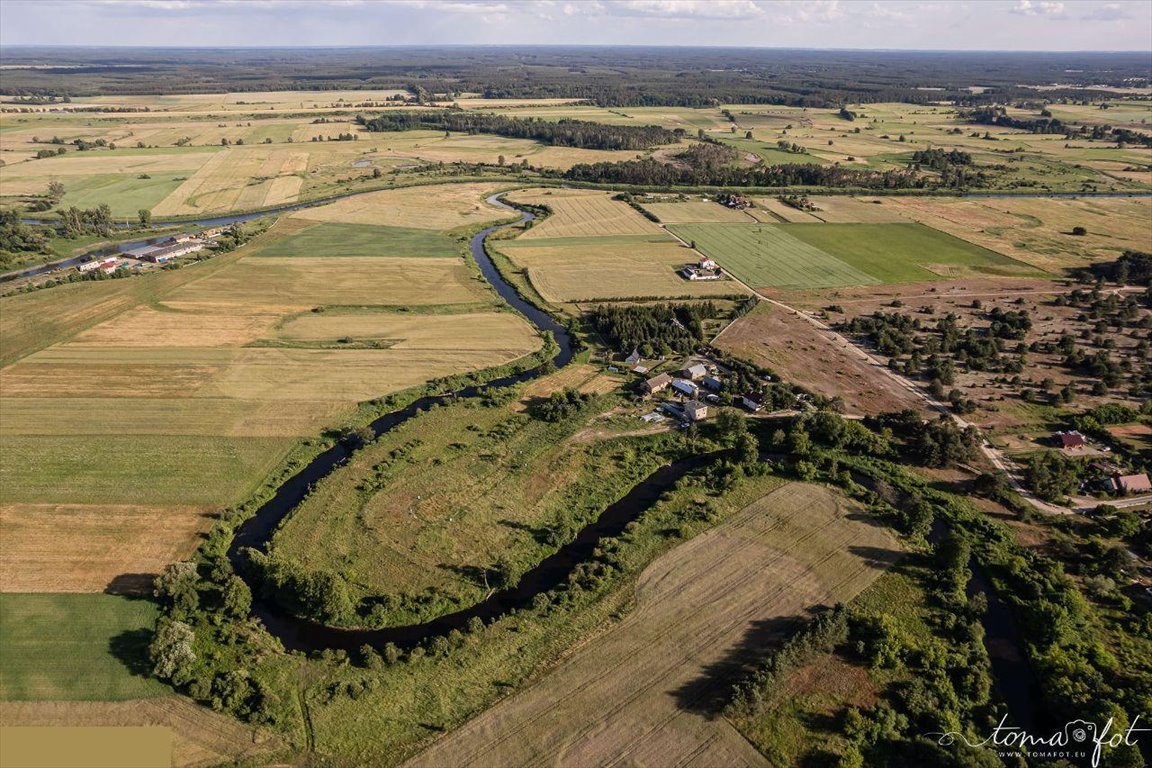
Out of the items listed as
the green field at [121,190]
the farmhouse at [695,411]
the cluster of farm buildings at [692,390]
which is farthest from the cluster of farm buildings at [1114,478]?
the green field at [121,190]

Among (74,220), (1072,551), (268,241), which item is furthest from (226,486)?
(74,220)

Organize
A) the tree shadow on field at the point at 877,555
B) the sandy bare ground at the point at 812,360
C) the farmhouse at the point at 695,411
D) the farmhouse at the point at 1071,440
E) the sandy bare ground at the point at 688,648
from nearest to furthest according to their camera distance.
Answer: the sandy bare ground at the point at 688,648 < the tree shadow on field at the point at 877,555 < the farmhouse at the point at 1071,440 < the farmhouse at the point at 695,411 < the sandy bare ground at the point at 812,360

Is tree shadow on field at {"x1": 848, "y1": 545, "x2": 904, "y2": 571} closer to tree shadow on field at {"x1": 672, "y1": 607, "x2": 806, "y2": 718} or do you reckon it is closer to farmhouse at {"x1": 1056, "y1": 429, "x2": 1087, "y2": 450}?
tree shadow on field at {"x1": 672, "y1": 607, "x2": 806, "y2": 718}

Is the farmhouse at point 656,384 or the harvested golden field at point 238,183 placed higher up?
the harvested golden field at point 238,183

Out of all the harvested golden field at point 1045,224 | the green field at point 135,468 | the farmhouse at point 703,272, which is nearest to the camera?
the green field at point 135,468

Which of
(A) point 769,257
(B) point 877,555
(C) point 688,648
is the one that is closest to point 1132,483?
(B) point 877,555

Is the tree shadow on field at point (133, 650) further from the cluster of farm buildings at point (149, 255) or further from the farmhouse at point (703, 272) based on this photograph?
the cluster of farm buildings at point (149, 255)

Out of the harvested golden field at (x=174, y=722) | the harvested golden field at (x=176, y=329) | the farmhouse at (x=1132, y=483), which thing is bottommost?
the harvested golden field at (x=174, y=722)
